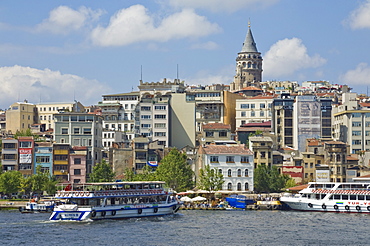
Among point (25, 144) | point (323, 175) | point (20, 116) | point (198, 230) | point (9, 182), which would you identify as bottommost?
point (198, 230)

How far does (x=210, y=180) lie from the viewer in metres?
116

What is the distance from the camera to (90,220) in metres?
84.8

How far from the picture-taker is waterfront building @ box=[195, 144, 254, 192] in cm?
11850

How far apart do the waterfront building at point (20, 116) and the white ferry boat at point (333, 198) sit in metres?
97.7

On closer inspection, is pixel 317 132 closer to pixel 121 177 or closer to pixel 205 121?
pixel 205 121

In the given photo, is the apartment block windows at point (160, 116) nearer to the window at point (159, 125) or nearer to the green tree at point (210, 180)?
the window at point (159, 125)

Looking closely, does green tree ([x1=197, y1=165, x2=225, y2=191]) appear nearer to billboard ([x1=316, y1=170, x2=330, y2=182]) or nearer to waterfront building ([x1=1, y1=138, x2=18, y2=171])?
billboard ([x1=316, y1=170, x2=330, y2=182])

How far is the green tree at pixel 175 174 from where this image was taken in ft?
380

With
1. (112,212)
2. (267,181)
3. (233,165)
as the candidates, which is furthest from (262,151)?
(112,212)

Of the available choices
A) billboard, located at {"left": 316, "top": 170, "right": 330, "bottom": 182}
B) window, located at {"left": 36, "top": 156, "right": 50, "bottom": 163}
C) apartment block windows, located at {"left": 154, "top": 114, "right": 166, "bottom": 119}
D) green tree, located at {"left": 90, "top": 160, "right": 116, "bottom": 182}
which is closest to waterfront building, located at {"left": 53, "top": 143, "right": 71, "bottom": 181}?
window, located at {"left": 36, "top": 156, "right": 50, "bottom": 163}

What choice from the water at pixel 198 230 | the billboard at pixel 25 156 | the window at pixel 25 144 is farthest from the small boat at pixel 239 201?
the window at pixel 25 144

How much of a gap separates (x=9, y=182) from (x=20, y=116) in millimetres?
74240

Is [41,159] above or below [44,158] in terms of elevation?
below

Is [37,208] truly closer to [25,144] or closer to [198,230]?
[25,144]
